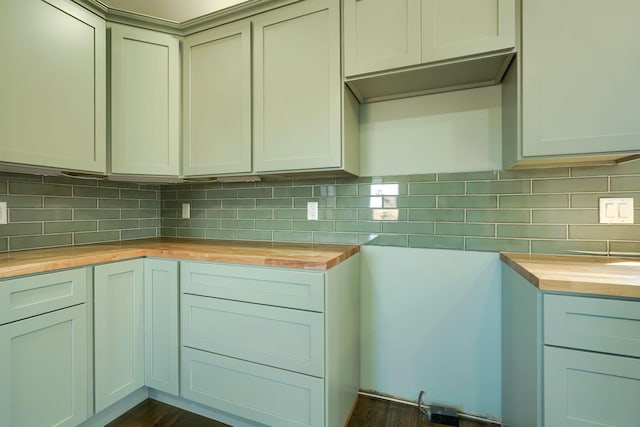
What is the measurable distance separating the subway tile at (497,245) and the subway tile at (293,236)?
37.6 inches

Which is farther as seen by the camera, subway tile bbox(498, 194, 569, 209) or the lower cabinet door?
subway tile bbox(498, 194, 569, 209)

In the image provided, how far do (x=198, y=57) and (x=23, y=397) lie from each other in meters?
1.93

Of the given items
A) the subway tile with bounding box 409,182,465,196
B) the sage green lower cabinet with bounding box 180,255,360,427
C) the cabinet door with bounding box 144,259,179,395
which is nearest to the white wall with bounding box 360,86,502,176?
the subway tile with bounding box 409,182,465,196

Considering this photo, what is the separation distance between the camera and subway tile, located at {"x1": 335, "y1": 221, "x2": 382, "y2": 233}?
1.78m

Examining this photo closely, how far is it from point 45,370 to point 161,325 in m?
0.49

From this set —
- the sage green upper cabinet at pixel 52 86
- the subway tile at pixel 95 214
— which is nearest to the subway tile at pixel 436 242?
the sage green upper cabinet at pixel 52 86

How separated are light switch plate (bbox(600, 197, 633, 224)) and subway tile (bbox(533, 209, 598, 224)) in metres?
0.03

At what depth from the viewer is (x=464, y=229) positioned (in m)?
1.62

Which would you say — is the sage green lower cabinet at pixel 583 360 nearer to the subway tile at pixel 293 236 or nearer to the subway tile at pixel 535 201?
the subway tile at pixel 535 201

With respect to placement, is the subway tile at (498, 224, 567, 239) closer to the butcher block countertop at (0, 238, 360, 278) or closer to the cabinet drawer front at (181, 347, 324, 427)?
the butcher block countertop at (0, 238, 360, 278)

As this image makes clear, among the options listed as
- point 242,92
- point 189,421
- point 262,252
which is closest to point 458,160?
point 262,252

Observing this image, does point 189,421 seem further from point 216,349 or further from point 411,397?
point 411,397

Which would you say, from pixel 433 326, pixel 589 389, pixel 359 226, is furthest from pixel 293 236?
pixel 589 389

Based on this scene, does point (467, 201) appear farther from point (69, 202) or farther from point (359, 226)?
point (69, 202)
